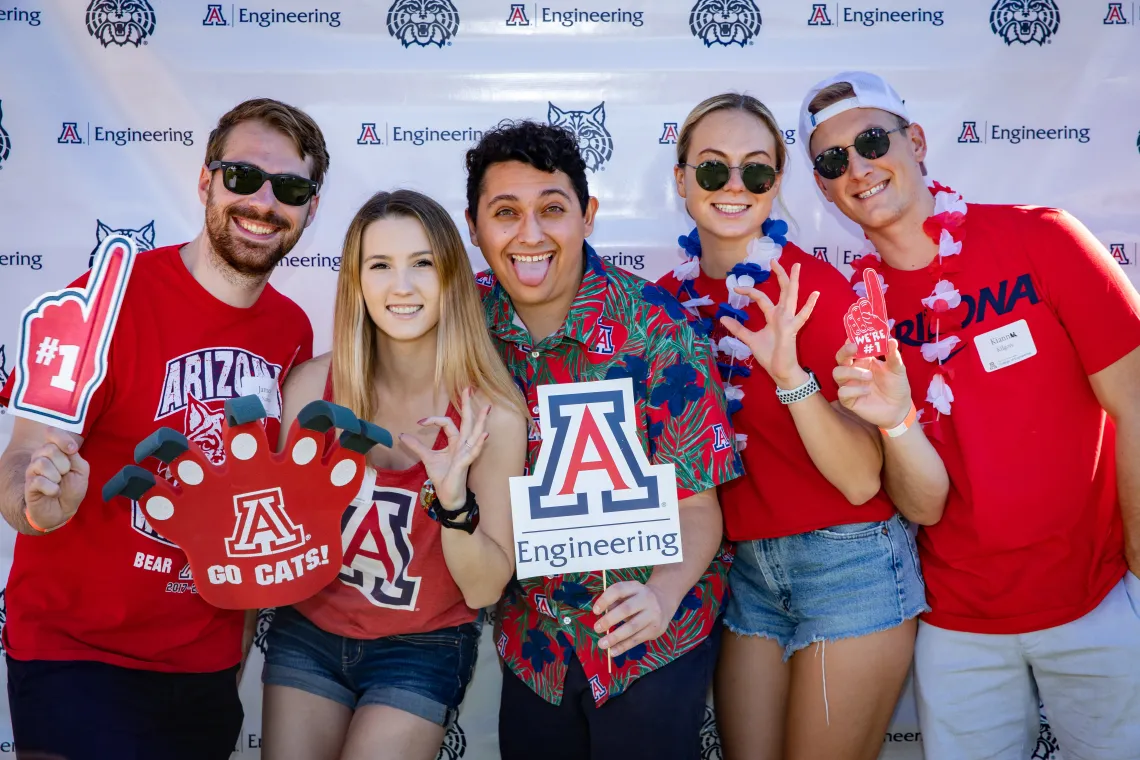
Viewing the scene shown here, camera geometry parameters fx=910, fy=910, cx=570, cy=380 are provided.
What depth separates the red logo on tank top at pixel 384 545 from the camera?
200 cm

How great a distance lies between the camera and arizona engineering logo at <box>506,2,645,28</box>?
2.91 m

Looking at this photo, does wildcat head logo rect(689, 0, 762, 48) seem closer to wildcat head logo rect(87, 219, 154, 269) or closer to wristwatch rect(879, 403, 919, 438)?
wristwatch rect(879, 403, 919, 438)

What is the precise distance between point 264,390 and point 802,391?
1.24 meters

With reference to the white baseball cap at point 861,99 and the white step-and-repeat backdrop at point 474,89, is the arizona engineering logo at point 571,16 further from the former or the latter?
the white baseball cap at point 861,99

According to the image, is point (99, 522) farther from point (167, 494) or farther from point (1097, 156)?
point (1097, 156)

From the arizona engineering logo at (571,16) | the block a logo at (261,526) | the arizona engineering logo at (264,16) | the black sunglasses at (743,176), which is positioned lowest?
the block a logo at (261,526)

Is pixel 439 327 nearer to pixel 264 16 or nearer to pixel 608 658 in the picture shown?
pixel 608 658

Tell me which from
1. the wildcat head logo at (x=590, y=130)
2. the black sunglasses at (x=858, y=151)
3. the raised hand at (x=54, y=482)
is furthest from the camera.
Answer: the wildcat head logo at (x=590, y=130)

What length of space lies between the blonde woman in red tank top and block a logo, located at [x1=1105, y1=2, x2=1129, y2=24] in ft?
7.42

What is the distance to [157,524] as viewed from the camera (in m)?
1.82

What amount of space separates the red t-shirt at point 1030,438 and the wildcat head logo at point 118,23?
2.48 m

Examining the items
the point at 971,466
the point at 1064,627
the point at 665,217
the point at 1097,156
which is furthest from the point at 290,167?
the point at 1097,156

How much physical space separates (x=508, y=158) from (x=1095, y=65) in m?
1.99

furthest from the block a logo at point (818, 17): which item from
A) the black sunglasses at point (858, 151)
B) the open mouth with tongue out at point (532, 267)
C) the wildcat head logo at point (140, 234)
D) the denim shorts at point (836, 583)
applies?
the wildcat head logo at point (140, 234)
